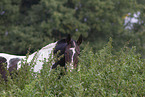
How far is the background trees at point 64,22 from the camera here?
17.2 metres

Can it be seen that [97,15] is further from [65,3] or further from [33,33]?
[33,33]

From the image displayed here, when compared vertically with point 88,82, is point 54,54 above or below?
above

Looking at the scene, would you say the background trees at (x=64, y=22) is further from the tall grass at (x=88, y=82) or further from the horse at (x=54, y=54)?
the tall grass at (x=88, y=82)

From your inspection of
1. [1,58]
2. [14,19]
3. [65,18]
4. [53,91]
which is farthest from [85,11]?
[53,91]

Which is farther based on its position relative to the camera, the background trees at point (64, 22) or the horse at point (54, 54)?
the background trees at point (64, 22)

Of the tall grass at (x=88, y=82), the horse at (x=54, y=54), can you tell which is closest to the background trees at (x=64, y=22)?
the horse at (x=54, y=54)

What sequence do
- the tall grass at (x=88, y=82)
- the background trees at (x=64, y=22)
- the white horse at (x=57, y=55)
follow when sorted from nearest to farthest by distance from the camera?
the tall grass at (x=88, y=82)
the white horse at (x=57, y=55)
the background trees at (x=64, y=22)

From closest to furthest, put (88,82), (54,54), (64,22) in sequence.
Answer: (88,82) → (54,54) → (64,22)

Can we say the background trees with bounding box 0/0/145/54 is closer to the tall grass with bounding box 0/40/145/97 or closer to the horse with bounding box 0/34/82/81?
the horse with bounding box 0/34/82/81

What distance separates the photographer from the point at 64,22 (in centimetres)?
1719

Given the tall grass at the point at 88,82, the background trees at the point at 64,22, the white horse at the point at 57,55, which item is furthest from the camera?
the background trees at the point at 64,22

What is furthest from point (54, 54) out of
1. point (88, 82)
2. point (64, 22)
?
point (64, 22)

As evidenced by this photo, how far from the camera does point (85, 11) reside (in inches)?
750

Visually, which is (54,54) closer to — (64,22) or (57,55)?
(57,55)
